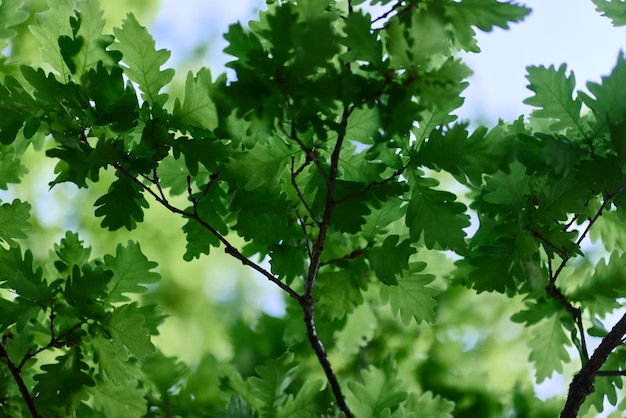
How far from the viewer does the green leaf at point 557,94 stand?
90 centimetres

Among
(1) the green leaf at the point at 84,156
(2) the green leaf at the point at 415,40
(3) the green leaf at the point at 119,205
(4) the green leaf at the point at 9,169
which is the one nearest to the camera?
(2) the green leaf at the point at 415,40

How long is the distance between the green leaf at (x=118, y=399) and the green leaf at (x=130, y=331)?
165mm

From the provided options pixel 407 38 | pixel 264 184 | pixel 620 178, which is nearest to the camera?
pixel 407 38

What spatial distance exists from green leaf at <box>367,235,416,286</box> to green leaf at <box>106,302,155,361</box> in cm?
33

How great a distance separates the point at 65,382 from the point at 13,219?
0.86ft

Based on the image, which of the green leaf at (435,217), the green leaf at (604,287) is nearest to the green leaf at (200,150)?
the green leaf at (435,217)

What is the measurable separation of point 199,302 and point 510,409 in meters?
1.60

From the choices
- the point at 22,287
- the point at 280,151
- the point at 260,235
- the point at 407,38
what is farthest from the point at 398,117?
the point at 22,287

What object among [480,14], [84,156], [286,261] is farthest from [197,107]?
[480,14]

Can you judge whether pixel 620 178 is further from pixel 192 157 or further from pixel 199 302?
pixel 199 302

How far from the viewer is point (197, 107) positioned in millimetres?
884

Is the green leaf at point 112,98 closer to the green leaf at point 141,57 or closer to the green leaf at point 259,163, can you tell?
the green leaf at point 141,57

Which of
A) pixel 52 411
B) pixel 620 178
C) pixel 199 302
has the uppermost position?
pixel 199 302

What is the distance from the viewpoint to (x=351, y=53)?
75 cm
